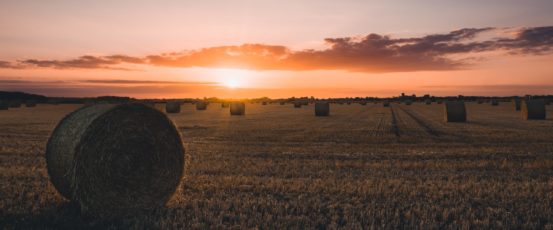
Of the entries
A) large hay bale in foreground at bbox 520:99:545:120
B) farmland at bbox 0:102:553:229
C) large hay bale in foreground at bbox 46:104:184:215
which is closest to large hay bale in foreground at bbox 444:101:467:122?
large hay bale in foreground at bbox 520:99:545:120

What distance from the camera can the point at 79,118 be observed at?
8.41 metres

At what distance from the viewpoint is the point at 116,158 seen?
331 inches

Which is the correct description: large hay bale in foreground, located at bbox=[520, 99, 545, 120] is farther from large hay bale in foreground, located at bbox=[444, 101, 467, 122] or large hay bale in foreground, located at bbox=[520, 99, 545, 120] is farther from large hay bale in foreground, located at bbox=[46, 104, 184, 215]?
large hay bale in foreground, located at bbox=[46, 104, 184, 215]

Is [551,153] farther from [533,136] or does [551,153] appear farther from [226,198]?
[226,198]

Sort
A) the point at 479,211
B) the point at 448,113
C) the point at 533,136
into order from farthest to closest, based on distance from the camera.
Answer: the point at 448,113, the point at 533,136, the point at 479,211

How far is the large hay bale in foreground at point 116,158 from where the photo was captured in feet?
25.5

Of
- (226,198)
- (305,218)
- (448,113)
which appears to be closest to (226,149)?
(226,198)

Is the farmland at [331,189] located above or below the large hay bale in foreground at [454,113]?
below

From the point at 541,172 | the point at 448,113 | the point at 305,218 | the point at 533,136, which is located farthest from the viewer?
the point at 448,113

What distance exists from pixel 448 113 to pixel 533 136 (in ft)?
34.4

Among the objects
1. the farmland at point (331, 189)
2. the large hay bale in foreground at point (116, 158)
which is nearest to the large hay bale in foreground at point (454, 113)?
the farmland at point (331, 189)

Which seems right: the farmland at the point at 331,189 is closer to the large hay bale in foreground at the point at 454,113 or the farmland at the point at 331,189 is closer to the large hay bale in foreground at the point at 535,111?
the large hay bale in foreground at the point at 454,113

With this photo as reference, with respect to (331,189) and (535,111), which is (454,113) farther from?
(331,189)

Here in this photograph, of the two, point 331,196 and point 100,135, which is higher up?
point 100,135
